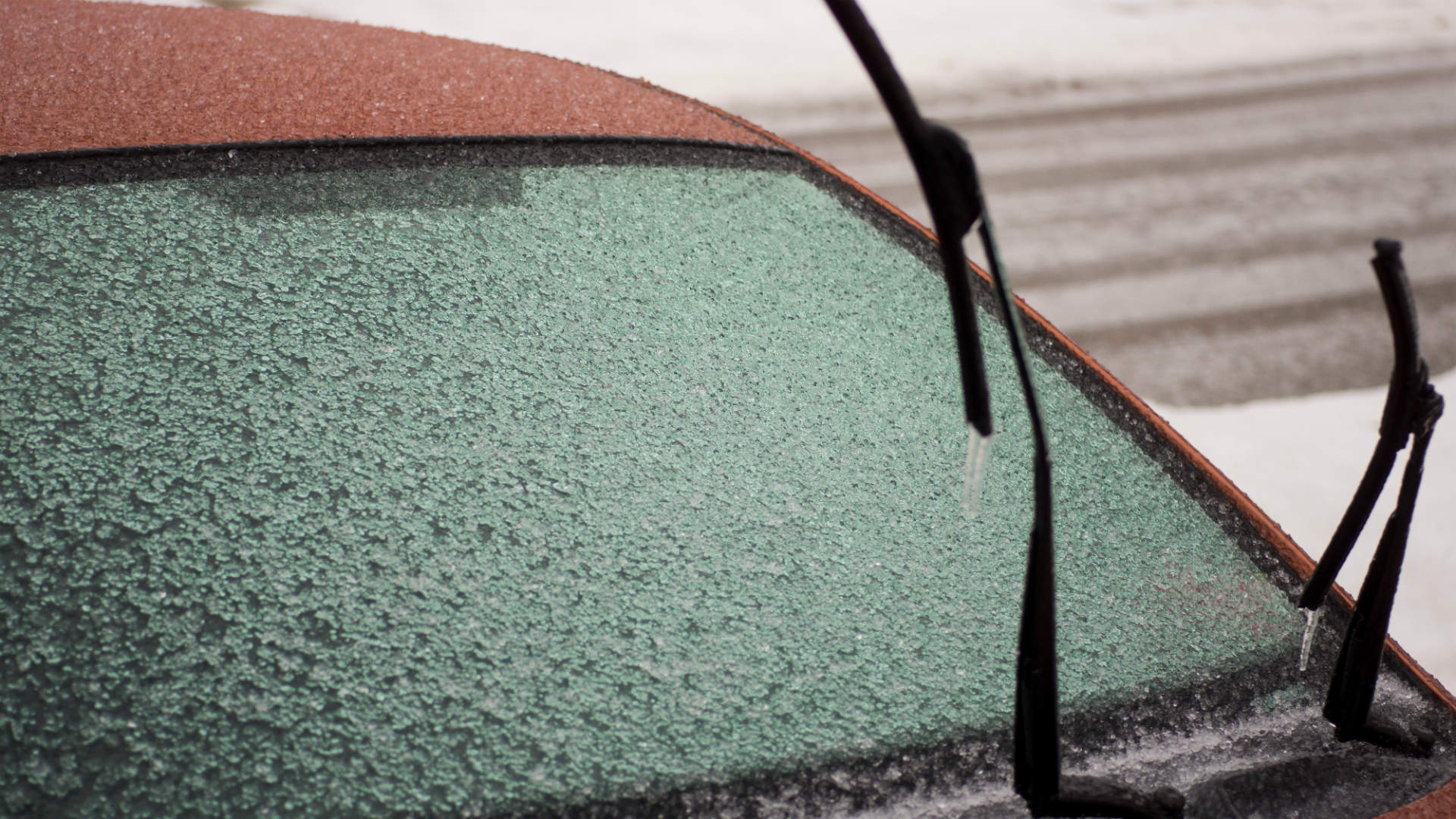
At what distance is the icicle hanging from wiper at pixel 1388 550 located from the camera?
0.66 m

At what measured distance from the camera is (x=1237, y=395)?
123 inches

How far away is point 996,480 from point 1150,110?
18.5 ft

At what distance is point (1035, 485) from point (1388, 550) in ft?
1.14

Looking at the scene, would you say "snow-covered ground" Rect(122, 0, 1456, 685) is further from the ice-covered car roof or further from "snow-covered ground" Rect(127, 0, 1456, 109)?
the ice-covered car roof

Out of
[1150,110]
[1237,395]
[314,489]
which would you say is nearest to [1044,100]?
[1150,110]

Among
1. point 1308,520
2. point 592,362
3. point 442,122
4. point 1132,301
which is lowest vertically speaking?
point 1308,520

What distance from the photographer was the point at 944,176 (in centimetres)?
55

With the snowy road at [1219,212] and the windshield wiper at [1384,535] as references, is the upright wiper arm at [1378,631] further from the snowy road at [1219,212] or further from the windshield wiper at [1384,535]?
the snowy road at [1219,212]

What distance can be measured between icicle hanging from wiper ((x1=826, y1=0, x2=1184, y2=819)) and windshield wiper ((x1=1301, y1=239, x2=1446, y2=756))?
214 millimetres

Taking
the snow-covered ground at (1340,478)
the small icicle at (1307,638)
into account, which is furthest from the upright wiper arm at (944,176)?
the snow-covered ground at (1340,478)

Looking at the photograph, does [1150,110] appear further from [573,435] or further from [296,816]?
[296,816]

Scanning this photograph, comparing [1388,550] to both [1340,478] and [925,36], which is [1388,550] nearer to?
[1340,478]

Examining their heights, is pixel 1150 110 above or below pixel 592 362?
above

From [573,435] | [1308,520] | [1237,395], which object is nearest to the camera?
[573,435]
